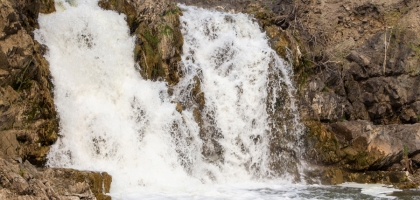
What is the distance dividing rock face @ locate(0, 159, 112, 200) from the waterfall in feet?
4.41

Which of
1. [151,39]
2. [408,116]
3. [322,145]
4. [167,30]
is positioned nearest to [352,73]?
[408,116]

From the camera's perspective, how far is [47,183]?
7426 mm

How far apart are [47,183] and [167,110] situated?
6.46 metres

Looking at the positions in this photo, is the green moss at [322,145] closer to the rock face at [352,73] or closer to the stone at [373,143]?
the rock face at [352,73]

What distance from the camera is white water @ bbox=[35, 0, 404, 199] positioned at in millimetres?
11773

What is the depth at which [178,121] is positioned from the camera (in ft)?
44.2

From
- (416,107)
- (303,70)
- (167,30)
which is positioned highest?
(167,30)

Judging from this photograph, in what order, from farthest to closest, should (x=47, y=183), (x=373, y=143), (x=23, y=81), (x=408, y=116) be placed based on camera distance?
(x=408, y=116) → (x=373, y=143) → (x=23, y=81) → (x=47, y=183)

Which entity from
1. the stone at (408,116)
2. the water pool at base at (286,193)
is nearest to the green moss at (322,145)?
the water pool at base at (286,193)

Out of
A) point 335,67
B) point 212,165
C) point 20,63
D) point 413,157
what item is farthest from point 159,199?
point 335,67

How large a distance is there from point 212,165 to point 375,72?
8140 millimetres

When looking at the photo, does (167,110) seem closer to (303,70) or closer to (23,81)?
(23,81)

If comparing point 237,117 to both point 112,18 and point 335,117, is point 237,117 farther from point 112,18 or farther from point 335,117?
point 112,18

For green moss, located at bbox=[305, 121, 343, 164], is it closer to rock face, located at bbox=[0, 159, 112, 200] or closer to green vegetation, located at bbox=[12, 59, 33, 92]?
rock face, located at bbox=[0, 159, 112, 200]
